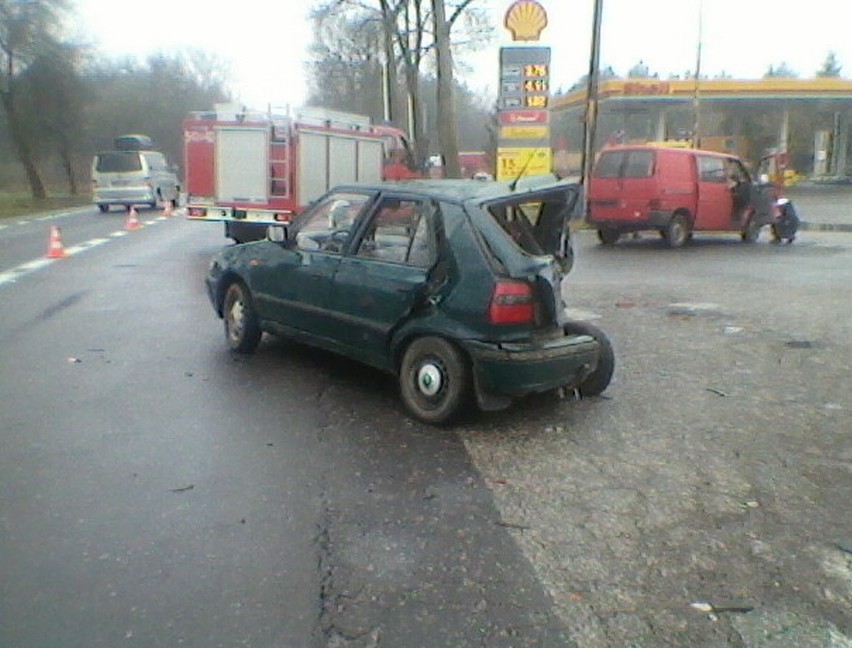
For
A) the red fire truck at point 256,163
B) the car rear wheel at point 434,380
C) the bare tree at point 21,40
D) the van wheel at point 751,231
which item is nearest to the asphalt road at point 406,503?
the car rear wheel at point 434,380

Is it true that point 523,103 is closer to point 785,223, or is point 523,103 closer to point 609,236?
point 609,236

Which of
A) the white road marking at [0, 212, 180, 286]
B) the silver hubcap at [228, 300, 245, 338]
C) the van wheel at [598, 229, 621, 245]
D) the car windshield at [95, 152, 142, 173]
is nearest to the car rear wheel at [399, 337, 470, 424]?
the silver hubcap at [228, 300, 245, 338]

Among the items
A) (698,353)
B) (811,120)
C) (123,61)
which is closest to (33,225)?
(698,353)

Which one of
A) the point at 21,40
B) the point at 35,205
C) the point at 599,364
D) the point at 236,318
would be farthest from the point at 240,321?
Result: the point at 21,40

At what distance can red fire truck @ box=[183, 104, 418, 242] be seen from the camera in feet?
50.0

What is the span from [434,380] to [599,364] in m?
1.35

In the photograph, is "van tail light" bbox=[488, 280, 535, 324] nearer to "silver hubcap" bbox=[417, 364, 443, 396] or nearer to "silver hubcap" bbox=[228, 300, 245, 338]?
"silver hubcap" bbox=[417, 364, 443, 396]

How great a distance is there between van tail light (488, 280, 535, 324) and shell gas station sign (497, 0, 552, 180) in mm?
14570

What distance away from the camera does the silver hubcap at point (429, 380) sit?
5402 mm

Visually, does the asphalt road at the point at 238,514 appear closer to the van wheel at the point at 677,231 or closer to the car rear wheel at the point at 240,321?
the car rear wheel at the point at 240,321

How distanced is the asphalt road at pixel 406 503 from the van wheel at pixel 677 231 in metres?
9.16

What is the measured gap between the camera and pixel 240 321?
7258mm

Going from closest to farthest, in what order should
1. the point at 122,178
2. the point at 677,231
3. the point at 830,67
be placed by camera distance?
the point at 677,231, the point at 122,178, the point at 830,67

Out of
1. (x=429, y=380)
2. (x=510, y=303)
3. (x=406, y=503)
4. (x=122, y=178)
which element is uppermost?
(x=122, y=178)
